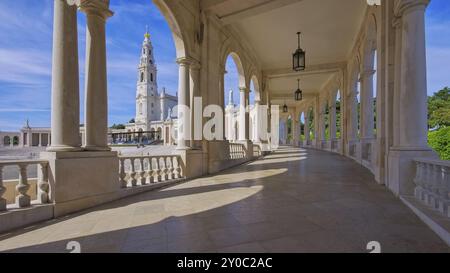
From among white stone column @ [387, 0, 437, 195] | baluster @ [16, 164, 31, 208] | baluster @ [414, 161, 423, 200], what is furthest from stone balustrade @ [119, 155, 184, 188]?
baluster @ [414, 161, 423, 200]

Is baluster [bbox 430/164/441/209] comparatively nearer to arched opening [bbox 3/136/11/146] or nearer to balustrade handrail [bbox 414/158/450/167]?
balustrade handrail [bbox 414/158/450/167]

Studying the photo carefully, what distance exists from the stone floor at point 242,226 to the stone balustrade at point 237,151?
25.0ft

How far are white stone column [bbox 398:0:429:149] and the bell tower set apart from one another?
10241 centimetres

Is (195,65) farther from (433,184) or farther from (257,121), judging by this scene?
(257,121)

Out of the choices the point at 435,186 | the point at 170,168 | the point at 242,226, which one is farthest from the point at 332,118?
the point at 242,226

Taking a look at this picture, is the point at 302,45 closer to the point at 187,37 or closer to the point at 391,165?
the point at 187,37

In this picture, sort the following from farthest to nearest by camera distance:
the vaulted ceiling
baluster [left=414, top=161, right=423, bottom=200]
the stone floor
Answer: the vaulted ceiling
baluster [left=414, top=161, right=423, bottom=200]
the stone floor

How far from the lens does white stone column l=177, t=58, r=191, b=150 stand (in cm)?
947

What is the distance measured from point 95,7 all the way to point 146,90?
10485cm

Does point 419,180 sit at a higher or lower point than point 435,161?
lower

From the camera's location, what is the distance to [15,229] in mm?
4176

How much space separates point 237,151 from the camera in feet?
48.0

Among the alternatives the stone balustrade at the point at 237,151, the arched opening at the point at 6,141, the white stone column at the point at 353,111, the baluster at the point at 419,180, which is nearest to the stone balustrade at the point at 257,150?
the stone balustrade at the point at 237,151
